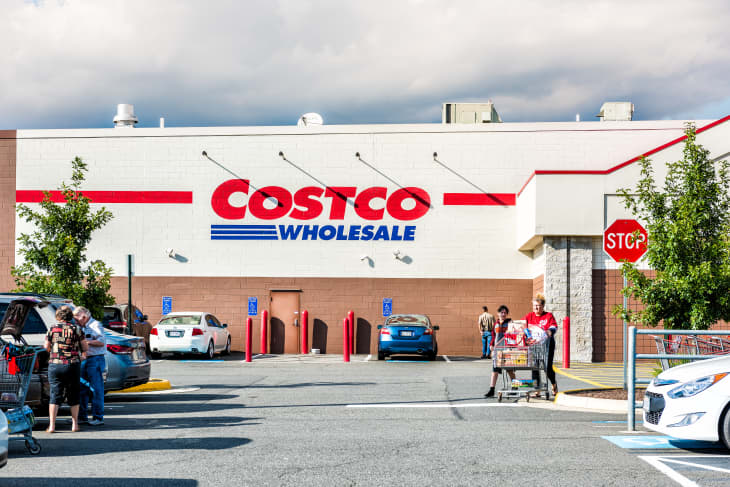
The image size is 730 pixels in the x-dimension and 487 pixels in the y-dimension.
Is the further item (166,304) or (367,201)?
(166,304)

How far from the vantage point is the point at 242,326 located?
27.9 meters

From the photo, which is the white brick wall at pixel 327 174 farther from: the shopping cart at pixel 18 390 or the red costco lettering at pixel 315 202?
the shopping cart at pixel 18 390

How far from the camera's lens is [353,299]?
1089 inches

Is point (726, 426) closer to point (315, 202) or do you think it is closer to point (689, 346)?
point (689, 346)

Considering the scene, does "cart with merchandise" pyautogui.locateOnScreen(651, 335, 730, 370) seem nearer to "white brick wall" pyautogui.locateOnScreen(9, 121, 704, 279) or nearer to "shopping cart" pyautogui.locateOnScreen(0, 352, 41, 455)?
"shopping cart" pyautogui.locateOnScreen(0, 352, 41, 455)

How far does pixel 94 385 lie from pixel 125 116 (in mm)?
21179

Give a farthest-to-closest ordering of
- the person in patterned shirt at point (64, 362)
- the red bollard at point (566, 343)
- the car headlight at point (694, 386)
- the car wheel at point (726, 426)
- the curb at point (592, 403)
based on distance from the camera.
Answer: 1. the red bollard at point (566, 343)
2. the curb at point (592, 403)
3. the person in patterned shirt at point (64, 362)
4. the car headlight at point (694, 386)
5. the car wheel at point (726, 426)

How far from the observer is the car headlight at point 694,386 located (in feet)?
27.2

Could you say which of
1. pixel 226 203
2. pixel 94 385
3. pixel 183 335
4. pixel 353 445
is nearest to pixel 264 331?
pixel 183 335

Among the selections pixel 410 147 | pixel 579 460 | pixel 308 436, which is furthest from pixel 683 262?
pixel 410 147

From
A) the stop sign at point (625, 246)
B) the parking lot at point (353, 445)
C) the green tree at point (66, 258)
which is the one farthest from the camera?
the green tree at point (66, 258)

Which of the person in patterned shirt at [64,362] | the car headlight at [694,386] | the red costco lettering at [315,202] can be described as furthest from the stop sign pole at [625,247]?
the red costco lettering at [315,202]

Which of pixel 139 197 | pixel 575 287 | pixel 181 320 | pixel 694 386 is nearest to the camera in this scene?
pixel 694 386

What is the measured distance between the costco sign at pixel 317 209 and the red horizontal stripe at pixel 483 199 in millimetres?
1008
